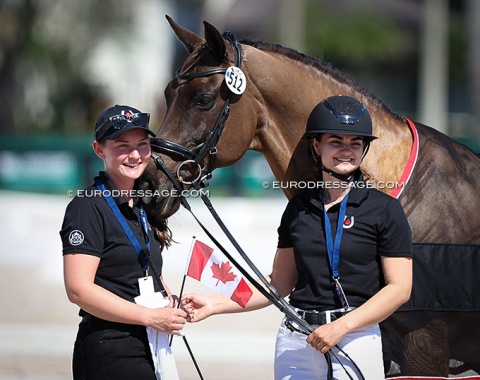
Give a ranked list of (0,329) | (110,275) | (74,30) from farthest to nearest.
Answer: (74,30) < (0,329) < (110,275)

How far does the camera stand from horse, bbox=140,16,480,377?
366 centimetres

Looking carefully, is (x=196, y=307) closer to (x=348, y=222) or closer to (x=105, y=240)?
(x=105, y=240)

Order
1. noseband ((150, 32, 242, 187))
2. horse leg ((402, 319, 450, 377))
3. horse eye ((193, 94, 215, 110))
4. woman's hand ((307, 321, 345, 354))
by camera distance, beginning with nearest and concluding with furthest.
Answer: woman's hand ((307, 321, 345, 354)) < horse leg ((402, 319, 450, 377)) < noseband ((150, 32, 242, 187)) < horse eye ((193, 94, 215, 110))

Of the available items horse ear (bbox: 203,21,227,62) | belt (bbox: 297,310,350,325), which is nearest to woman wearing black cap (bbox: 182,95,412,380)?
belt (bbox: 297,310,350,325)

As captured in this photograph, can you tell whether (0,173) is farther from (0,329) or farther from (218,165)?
(218,165)

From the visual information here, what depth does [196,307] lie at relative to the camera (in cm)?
359

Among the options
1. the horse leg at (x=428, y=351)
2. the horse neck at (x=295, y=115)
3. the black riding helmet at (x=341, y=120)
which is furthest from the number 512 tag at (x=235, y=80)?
the horse leg at (x=428, y=351)

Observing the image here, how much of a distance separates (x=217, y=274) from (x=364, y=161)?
3.02ft

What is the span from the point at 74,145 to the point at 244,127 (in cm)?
1369

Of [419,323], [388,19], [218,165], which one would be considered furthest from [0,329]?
[388,19]

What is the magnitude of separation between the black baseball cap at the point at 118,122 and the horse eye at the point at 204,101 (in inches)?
21.4

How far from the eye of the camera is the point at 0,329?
7.65m

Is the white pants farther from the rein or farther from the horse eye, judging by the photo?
the horse eye

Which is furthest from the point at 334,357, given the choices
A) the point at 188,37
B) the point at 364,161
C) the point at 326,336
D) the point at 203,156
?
the point at 188,37
